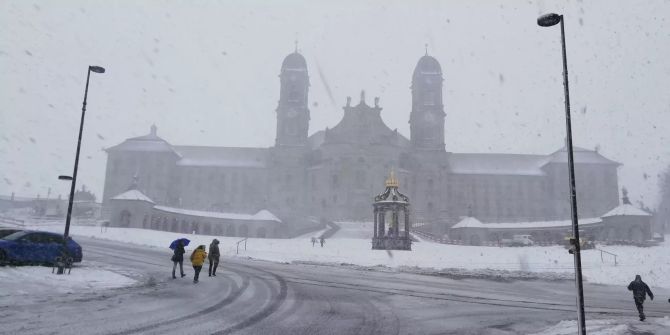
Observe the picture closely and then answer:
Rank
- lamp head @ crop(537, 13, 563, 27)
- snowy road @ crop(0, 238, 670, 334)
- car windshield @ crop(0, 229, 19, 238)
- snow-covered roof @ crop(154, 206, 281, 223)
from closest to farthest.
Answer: snowy road @ crop(0, 238, 670, 334), lamp head @ crop(537, 13, 563, 27), car windshield @ crop(0, 229, 19, 238), snow-covered roof @ crop(154, 206, 281, 223)

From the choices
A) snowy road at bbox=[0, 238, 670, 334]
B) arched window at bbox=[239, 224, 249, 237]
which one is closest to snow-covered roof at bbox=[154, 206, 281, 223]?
arched window at bbox=[239, 224, 249, 237]

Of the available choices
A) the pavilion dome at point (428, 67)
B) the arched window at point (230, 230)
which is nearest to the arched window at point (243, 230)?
the arched window at point (230, 230)

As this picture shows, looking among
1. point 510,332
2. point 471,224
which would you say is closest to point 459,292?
point 510,332

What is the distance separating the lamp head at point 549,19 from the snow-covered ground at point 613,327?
6.09 metres

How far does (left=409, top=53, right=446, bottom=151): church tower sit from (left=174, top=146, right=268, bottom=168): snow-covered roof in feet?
91.1

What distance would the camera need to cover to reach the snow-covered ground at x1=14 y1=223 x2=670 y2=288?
24.5 m

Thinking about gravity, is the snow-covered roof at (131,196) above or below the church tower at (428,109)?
below

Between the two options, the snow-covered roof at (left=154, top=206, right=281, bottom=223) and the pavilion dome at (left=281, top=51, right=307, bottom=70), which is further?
the pavilion dome at (left=281, top=51, right=307, bottom=70)

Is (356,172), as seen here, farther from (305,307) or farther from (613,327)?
(613,327)

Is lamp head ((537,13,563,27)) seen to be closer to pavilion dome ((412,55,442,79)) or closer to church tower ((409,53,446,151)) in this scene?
church tower ((409,53,446,151))

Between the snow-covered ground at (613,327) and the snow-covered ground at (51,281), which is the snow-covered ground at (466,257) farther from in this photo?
the snow-covered ground at (51,281)

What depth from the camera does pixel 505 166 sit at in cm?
8850

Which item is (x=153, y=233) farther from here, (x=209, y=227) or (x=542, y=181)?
(x=542, y=181)

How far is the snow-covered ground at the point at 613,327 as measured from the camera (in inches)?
360
